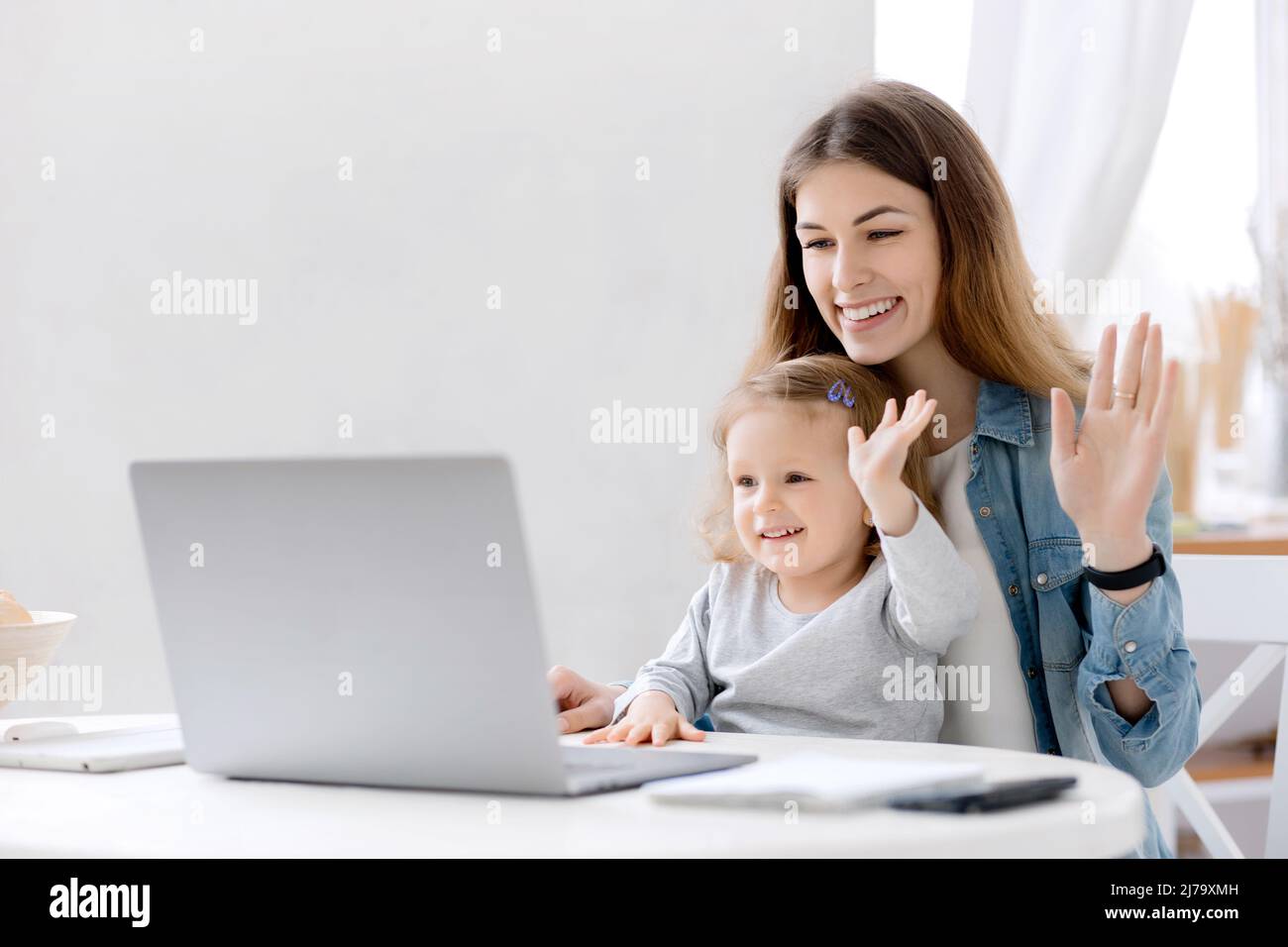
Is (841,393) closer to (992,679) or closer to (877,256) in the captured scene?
(877,256)

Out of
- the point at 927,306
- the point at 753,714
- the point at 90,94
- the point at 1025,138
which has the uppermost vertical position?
the point at 90,94

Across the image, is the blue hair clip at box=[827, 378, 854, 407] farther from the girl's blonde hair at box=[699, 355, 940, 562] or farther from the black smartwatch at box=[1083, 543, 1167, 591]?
the black smartwatch at box=[1083, 543, 1167, 591]

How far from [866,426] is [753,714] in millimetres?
361

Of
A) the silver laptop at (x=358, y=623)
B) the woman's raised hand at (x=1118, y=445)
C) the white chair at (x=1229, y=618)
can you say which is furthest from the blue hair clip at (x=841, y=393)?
the silver laptop at (x=358, y=623)

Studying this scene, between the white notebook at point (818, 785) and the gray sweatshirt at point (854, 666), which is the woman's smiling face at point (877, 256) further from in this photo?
the white notebook at point (818, 785)

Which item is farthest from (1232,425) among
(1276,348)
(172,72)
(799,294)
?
(172,72)

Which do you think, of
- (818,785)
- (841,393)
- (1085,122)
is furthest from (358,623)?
(1085,122)

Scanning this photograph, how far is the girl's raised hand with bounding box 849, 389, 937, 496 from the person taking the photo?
1.27 metres

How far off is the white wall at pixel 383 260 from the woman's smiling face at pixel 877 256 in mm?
1193

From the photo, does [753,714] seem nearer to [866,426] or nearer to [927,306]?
[866,426]

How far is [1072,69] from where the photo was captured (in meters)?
2.49

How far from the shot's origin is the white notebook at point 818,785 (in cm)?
86

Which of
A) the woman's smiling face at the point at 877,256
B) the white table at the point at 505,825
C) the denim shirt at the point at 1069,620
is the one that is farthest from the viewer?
the woman's smiling face at the point at 877,256
